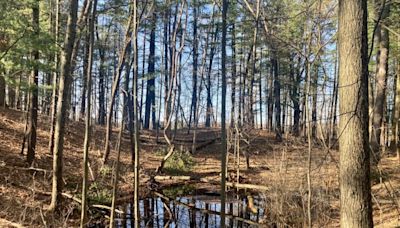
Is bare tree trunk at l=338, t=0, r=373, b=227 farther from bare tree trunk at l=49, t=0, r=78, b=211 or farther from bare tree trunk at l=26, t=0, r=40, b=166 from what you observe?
bare tree trunk at l=26, t=0, r=40, b=166

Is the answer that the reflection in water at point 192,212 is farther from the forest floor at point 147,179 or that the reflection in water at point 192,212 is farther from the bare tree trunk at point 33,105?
the bare tree trunk at point 33,105

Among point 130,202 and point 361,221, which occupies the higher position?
point 361,221

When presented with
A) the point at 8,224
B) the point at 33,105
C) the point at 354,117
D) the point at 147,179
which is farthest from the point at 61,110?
the point at 354,117

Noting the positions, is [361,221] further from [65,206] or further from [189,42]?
[189,42]

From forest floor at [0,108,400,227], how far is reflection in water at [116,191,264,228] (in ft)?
2.45

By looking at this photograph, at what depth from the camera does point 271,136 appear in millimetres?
24844

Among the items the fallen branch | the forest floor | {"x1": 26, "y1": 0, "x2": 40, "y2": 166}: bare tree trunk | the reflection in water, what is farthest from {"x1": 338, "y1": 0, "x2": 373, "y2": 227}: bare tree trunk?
{"x1": 26, "y1": 0, "x2": 40, "y2": 166}: bare tree trunk

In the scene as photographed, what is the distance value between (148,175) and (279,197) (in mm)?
6842

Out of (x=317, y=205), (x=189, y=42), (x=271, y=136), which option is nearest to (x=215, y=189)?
(x=317, y=205)

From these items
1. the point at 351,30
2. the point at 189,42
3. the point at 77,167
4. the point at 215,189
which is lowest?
the point at 215,189

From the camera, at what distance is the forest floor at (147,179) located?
287 inches

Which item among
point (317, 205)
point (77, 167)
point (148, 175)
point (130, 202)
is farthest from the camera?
point (148, 175)

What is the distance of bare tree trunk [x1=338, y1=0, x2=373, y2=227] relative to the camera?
4082 millimetres

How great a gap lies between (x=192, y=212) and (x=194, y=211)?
12cm
